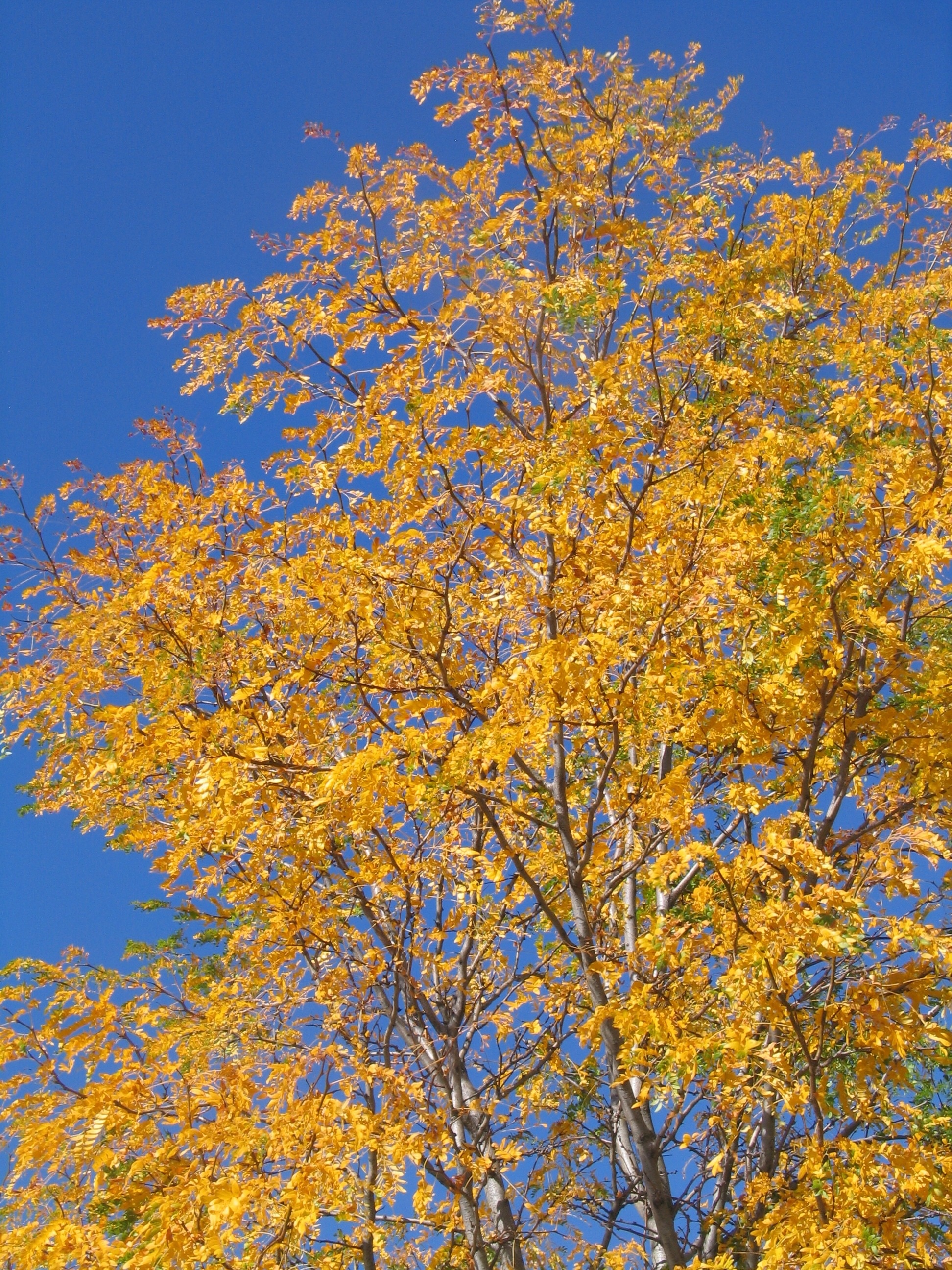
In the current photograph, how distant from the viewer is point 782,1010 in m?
3.05

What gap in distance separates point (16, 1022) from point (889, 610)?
4.04m

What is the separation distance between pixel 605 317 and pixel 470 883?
9.12 ft

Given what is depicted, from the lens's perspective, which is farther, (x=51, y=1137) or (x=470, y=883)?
(x=470, y=883)

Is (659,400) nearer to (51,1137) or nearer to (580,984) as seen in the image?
(580,984)

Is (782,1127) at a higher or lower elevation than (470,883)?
lower

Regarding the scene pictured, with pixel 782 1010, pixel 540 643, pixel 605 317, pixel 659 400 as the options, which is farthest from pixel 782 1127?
pixel 605 317

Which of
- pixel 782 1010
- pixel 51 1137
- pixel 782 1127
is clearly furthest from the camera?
pixel 782 1127

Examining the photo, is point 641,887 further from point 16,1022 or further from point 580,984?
point 16,1022

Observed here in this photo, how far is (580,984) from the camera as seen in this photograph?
4070 mm

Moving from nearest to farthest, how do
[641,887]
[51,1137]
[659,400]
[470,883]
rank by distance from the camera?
[51,1137] → [470,883] → [659,400] → [641,887]

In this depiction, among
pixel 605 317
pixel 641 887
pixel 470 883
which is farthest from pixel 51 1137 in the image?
pixel 605 317

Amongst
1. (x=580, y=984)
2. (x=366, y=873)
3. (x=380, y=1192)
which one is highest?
(x=366, y=873)

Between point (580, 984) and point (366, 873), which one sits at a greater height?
point (366, 873)

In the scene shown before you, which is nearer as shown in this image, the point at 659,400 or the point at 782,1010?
the point at 782,1010
